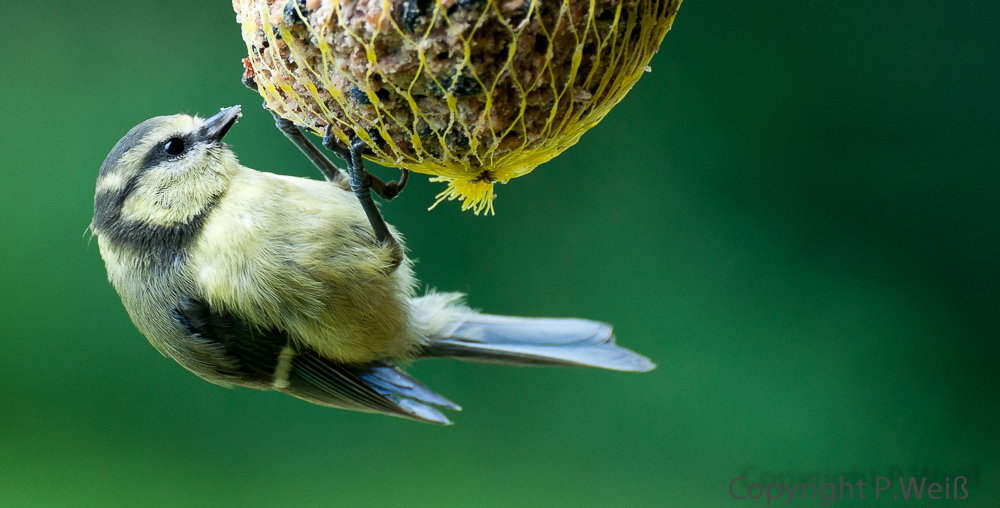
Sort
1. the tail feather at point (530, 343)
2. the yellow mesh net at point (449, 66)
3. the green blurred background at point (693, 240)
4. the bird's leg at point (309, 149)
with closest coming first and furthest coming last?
the yellow mesh net at point (449, 66), the bird's leg at point (309, 149), the tail feather at point (530, 343), the green blurred background at point (693, 240)

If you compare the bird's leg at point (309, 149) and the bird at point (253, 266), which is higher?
the bird's leg at point (309, 149)

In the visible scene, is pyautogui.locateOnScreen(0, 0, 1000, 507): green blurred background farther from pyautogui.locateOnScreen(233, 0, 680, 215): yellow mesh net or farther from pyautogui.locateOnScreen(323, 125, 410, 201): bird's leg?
pyautogui.locateOnScreen(233, 0, 680, 215): yellow mesh net

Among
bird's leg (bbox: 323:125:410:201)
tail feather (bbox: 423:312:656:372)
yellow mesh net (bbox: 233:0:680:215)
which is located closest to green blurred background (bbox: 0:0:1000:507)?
tail feather (bbox: 423:312:656:372)

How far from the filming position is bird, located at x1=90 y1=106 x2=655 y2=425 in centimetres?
134

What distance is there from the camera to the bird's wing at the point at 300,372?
4.68 feet

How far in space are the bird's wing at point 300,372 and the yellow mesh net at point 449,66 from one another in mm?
572

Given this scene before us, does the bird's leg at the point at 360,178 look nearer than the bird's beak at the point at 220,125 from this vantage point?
Yes

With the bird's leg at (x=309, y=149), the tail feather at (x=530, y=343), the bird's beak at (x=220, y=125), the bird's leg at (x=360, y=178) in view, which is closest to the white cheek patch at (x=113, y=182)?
the bird's beak at (x=220, y=125)

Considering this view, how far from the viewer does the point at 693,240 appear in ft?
8.02

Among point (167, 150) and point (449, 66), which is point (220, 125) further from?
point (449, 66)

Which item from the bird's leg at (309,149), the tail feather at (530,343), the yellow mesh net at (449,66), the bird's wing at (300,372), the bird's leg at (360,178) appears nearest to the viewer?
the yellow mesh net at (449,66)

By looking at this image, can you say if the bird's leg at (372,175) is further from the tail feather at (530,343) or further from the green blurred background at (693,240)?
the green blurred background at (693,240)

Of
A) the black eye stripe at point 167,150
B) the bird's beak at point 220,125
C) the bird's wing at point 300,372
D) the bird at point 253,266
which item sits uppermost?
the bird's beak at point 220,125

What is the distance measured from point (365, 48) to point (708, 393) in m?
1.94
